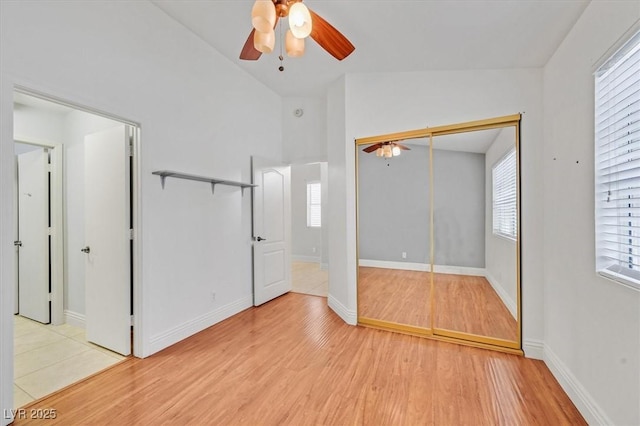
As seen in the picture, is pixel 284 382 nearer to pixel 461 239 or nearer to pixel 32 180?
pixel 461 239

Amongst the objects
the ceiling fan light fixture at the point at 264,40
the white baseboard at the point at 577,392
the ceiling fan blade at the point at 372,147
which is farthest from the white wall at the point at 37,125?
the white baseboard at the point at 577,392

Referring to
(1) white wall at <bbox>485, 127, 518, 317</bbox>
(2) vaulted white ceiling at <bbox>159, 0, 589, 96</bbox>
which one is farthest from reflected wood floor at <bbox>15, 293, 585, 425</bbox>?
(2) vaulted white ceiling at <bbox>159, 0, 589, 96</bbox>

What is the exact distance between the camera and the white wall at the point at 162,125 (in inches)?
68.9

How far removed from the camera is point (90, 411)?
1.85 metres

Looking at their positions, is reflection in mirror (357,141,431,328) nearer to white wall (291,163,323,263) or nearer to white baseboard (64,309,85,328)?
white baseboard (64,309,85,328)

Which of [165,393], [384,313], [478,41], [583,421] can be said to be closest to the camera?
[583,421]

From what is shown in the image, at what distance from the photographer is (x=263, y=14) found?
1.52 meters

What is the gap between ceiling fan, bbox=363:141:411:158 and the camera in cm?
321

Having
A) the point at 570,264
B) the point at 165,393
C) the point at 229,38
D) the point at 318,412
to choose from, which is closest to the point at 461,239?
the point at 570,264

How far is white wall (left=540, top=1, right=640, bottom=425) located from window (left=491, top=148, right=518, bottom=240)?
0.83 ft

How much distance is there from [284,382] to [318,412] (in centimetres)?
43

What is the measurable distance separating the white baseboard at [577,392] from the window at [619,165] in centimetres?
84

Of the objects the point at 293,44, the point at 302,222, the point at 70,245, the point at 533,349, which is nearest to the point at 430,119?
the point at 293,44

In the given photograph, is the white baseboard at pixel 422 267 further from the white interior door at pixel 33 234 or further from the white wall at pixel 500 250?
the white interior door at pixel 33 234
